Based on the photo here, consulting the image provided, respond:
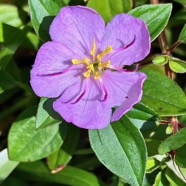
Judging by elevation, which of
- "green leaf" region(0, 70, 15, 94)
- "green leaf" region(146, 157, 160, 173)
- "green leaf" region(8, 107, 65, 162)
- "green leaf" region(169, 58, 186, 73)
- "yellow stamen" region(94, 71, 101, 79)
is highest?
"yellow stamen" region(94, 71, 101, 79)

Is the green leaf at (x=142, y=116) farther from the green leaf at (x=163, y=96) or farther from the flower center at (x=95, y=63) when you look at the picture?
the flower center at (x=95, y=63)

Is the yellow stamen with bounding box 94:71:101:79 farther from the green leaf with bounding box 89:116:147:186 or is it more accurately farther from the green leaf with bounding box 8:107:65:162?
the green leaf with bounding box 8:107:65:162

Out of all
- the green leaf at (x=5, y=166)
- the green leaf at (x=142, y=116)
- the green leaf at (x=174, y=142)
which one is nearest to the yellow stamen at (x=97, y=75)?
the green leaf at (x=142, y=116)

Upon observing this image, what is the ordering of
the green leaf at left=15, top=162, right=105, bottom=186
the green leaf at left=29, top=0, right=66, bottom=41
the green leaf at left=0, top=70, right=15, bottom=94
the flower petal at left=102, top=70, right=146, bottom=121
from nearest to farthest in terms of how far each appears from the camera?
1. the flower petal at left=102, top=70, right=146, bottom=121
2. the green leaf at left=29, top=0, right=66, bottom=41
3. the green leaf at left=0, top=70, right=15, bottom=94
4. the green leaf at left=15, top=162, right=105, bottom=186

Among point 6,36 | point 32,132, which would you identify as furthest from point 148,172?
point 6,36

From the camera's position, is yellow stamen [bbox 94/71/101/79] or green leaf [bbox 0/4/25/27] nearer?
yellow stamen [bbox 94/71/101/79]

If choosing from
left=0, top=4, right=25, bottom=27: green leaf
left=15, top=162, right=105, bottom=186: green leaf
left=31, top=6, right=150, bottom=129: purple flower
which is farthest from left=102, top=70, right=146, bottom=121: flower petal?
left=0, top=4, right=25, bottom=27: green leaf

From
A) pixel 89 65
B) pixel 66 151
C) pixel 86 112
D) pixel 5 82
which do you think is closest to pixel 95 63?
pixel 89 65
